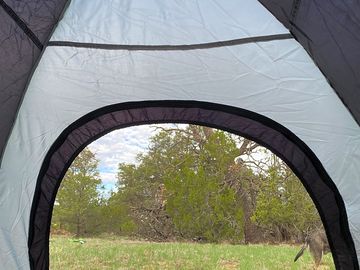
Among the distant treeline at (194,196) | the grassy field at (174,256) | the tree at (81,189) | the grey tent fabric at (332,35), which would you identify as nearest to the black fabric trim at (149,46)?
the grey tent fabric at (332,35)

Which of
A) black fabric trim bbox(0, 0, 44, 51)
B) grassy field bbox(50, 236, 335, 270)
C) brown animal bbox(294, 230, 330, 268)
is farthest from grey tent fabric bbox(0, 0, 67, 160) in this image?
brown animal bbox(294, 230, 330, 268)

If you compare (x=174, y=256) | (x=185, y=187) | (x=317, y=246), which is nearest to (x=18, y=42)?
(x=174, y=256)

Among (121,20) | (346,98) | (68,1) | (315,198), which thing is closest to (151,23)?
(121,20)

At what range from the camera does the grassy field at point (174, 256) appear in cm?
495

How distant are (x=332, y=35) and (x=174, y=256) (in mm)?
4241

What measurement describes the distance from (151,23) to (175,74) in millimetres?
219

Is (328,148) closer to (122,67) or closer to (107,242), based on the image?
(122,67)

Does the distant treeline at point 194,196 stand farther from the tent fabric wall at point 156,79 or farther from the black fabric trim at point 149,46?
the black fabric trim at point 149,46

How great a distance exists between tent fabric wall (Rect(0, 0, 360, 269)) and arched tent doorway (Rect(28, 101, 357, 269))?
0.03 m

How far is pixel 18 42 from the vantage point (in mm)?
1679

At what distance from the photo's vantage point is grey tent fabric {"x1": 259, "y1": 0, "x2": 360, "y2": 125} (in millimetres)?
1314

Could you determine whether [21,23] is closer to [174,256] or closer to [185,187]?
[174,256]

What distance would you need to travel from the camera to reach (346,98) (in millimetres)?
1565

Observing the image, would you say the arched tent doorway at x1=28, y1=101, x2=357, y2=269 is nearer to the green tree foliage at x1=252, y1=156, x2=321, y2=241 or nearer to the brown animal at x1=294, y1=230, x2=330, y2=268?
the brown animal at x1=294, y1=230, x2=330, y2=268
